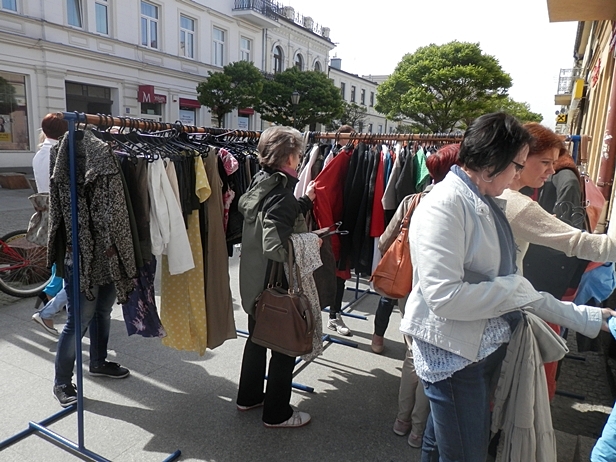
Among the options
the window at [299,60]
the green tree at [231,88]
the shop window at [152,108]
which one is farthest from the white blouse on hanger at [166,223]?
the window at [299,60]

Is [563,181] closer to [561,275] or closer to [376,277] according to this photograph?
[561,275]

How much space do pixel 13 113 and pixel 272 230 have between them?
612 inches

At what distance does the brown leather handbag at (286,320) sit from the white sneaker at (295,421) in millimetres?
567

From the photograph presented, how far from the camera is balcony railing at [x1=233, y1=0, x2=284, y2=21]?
74.5ft

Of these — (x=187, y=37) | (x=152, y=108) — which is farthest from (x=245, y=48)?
(x=152, y=108)

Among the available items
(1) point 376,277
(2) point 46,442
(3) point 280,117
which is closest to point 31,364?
(2) point 46,442

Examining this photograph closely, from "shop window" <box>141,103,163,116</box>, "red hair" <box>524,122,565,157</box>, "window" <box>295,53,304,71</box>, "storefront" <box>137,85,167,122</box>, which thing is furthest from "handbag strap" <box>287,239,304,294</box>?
"window" <box>295,53,304,71</box>

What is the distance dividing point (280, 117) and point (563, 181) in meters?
20.2

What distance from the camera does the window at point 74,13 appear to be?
1543cm

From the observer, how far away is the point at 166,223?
8.33 ft

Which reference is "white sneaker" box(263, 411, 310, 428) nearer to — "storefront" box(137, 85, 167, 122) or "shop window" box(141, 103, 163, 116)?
"storefront" box(137, 85, 167, 122)

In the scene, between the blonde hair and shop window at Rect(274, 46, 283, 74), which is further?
shop window at Rect(274, 46, 283, 74)

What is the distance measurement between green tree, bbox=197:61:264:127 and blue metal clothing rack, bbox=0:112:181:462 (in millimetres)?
16934

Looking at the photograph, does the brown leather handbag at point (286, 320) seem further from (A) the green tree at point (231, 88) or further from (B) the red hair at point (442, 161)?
(A) the green tree at point (231, 88)
